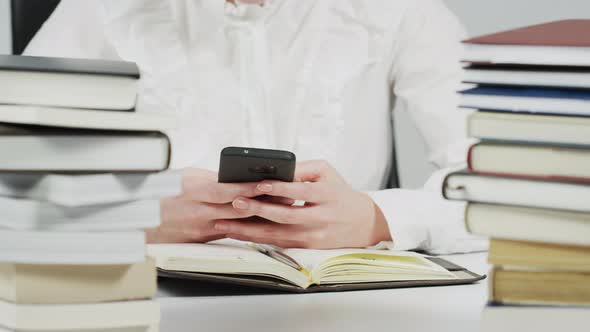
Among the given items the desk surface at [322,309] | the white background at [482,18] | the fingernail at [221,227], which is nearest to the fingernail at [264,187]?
the fingernail at [221,227]

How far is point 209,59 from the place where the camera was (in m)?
1.74

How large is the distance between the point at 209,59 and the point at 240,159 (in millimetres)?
656

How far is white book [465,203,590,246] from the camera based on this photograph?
24.0 inches

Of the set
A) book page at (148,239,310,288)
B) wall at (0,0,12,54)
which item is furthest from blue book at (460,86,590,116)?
wall at (0,0,12,54)

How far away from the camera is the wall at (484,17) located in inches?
106

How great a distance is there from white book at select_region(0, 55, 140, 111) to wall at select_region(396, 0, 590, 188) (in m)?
2.11

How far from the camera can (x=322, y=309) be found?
88cm

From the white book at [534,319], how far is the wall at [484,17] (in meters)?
2.04

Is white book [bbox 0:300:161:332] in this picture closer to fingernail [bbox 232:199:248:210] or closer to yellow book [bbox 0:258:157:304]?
yellow book [bbox 0:258:157:304]

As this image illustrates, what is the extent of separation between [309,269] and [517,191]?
48cm

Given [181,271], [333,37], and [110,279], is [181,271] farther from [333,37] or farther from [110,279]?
[333,37]

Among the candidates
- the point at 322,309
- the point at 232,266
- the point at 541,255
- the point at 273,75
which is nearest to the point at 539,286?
the point at 541,255

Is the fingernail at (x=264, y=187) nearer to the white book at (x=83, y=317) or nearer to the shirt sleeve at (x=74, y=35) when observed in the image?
the white book at (x=83, y=317)

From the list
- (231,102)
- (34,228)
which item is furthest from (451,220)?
Answer: (34,228)
